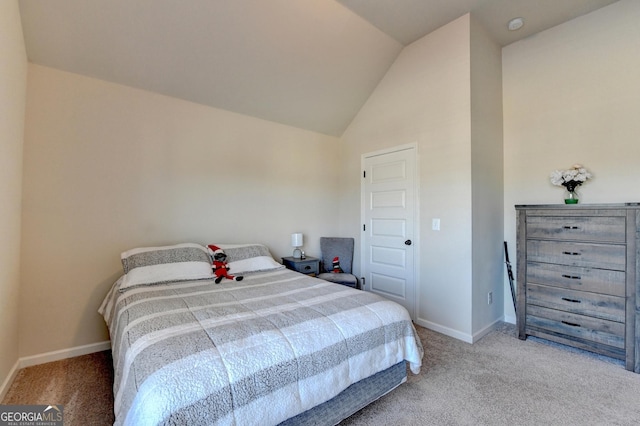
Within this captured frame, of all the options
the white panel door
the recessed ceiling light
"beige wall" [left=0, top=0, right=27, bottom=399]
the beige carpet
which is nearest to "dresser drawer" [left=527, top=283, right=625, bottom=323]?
the beige carpet

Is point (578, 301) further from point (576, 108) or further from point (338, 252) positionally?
point (338, 252)

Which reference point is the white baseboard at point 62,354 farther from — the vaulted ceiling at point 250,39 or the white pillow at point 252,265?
the vaulted ceiling at point 250,39

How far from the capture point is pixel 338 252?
4.07m

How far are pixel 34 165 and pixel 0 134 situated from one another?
2.24 ft

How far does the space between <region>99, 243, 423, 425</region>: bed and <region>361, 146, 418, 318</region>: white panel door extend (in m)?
1.53

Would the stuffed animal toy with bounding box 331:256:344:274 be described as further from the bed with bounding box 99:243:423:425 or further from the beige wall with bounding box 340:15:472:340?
the bed with bounding box 99:243:423:425

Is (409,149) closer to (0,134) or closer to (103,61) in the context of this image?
(103,61)

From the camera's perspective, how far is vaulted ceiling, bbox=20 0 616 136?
7.51 feet

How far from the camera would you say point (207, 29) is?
8.31 feet

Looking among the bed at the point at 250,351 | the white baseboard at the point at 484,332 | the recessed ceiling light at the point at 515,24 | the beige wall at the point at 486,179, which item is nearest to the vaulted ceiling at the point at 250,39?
the recessed ceiling light at the point at 515,24

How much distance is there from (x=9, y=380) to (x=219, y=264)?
1.63m

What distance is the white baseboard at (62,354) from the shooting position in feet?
7.66

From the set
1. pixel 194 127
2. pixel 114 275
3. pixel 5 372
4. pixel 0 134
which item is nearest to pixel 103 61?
pixel 194 127

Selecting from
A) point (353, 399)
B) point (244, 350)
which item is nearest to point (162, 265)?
point (244, 350)
